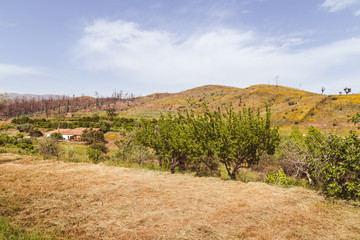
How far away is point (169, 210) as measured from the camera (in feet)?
28.3

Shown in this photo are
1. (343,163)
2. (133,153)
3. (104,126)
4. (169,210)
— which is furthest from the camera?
(104,126)

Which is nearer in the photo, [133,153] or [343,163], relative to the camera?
[343,163]

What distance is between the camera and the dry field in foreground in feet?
23.0

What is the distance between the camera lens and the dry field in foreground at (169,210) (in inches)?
277

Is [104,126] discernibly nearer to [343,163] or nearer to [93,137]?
[93,137]

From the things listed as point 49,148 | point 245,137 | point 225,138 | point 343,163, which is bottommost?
point 49,148

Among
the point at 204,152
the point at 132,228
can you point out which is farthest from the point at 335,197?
the point at 132,228

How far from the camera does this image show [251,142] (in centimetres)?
1399

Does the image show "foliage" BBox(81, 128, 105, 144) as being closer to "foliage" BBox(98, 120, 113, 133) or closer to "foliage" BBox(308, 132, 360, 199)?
"foliage" BBox(98, 120, 113, 133)

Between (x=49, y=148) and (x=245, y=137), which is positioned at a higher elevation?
(x=245, y=137)

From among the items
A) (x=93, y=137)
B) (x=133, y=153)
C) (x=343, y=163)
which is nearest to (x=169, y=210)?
(x=343, y=163)

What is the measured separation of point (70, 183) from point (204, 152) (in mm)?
9364

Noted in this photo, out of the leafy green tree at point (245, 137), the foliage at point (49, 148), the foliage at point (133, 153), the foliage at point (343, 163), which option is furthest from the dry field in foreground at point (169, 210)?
the foliage at point (49, 148)

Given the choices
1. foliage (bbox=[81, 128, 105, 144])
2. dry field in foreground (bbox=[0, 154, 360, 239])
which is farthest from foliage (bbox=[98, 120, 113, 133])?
dry field in foreground (bbox=[0, 154, 360, 239])
